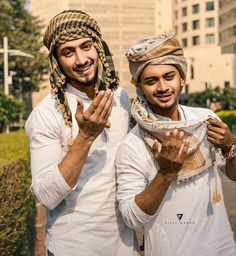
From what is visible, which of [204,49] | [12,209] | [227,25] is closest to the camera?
[12,209]

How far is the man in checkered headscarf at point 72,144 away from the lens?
264 centimetres

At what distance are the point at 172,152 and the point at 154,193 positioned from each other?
220 mm

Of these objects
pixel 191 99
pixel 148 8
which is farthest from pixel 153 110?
pixel 148 8

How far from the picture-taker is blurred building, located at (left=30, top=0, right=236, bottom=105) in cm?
8112

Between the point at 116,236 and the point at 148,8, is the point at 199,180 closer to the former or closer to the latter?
the point at 116,236

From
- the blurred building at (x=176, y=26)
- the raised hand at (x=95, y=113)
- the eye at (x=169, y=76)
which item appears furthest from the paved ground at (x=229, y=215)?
the blurred building at (x=176, y=26)

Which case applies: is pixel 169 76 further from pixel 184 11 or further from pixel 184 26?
pixel 184 11

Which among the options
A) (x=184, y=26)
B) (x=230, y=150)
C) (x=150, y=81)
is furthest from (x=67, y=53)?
(x=184, y=26)

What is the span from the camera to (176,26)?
89.3 meters

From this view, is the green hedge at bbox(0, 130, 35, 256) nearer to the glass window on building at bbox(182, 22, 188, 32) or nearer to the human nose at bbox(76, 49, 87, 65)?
the human nose at bbox(76, 49, 87, 65)

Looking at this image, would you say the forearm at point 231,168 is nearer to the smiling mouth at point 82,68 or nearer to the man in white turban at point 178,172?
the man in white turban at point 178,172

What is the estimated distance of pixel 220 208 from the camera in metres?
2.70

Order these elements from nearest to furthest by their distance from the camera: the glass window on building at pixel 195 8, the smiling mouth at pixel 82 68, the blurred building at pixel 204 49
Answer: the smiling mouth at pixel 82 68, the blurred building at pixel 204 49, the glass window on building at pixel 195 8

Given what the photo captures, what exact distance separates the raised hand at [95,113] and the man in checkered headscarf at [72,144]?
0.64 feet
